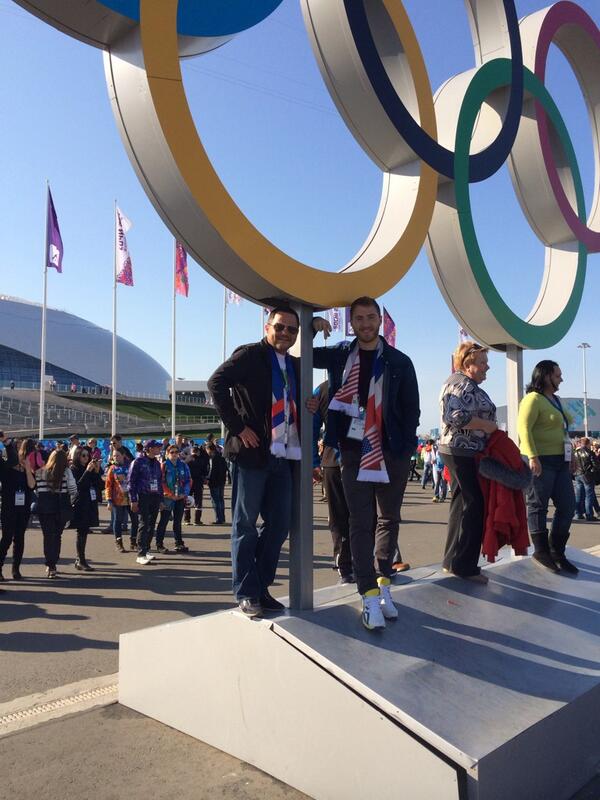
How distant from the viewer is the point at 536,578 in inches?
175

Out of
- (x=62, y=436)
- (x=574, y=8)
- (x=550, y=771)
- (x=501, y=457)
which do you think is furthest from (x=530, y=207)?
(x=62, y=436)

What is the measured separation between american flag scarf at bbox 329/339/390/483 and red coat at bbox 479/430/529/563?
1000 millimetres

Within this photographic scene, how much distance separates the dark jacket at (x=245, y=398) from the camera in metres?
3.18

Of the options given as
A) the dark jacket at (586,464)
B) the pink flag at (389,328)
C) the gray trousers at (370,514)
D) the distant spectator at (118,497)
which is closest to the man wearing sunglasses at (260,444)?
the gray trousers at (370,514)

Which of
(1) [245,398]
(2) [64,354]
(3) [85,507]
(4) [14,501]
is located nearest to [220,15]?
(1) [245,398]

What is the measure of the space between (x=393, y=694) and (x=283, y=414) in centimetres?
142

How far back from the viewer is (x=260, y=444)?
320 centimetres

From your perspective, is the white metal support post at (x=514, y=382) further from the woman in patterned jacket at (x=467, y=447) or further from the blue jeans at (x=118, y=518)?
the blue jeans at (x=118, y=518)

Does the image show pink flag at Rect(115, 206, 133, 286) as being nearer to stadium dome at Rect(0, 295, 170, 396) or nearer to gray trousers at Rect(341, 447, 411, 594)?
gray trousers at Rect(341, 447, 411, 594)

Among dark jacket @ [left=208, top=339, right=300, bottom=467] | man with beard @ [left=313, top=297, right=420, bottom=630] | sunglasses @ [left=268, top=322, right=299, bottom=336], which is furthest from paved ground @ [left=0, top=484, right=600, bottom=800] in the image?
sunglasses @ [left=268, top=322, right=299, bottom=336]

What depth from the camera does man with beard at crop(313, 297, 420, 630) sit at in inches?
132

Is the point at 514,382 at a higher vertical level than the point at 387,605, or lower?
higher

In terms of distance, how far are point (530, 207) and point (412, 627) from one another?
177 inches

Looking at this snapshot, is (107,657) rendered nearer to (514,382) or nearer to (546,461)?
(546,461)
